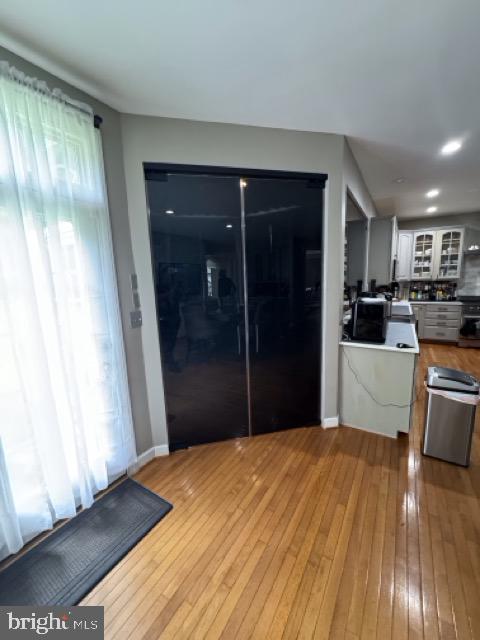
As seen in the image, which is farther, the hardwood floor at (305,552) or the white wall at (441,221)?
the white wall at (441,221)

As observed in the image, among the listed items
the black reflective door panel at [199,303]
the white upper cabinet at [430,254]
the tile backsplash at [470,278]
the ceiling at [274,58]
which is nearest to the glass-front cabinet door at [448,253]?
the white upper cabinet at [430,254]

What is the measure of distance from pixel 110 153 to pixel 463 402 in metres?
3.07

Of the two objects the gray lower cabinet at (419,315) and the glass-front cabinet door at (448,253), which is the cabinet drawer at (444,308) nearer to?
the gray lower cabinet at (419,315)

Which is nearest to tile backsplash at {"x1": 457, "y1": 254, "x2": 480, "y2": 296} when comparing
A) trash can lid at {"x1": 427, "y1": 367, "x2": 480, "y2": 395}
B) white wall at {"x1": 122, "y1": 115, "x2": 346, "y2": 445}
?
trash can lid at {"x1": 427, "y1": 367, "x2": 480, "y2": 395}

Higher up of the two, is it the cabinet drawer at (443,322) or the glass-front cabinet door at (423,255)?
the glass-front cabinet door at (423,255)

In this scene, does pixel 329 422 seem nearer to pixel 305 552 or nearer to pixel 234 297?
pixel 305 552

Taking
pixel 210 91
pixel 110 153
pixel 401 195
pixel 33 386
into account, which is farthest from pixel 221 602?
pixel 401 195

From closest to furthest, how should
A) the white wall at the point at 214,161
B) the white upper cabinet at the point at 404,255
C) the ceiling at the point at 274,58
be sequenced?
the ceiling at the point at 274,58
the white wall at the point at 214,161
the white upper cabinet at the point at 404,255

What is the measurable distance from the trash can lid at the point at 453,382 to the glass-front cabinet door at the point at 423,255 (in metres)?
4.10

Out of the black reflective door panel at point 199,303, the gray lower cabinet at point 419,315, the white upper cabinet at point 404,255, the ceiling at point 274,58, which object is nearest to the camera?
the ceiling at point 274,58

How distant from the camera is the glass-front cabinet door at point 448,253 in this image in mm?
5156

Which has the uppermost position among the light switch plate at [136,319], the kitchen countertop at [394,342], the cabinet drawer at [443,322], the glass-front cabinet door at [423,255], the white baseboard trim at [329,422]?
the glass-front cabinet door at [423,255]

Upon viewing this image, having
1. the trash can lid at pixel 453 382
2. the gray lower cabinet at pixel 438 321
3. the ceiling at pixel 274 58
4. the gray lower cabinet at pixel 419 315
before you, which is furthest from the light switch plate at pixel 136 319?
the gray lower cabinet at pixel 419 315

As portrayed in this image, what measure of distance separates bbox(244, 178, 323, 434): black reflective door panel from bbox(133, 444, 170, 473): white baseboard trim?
31.8 inches
